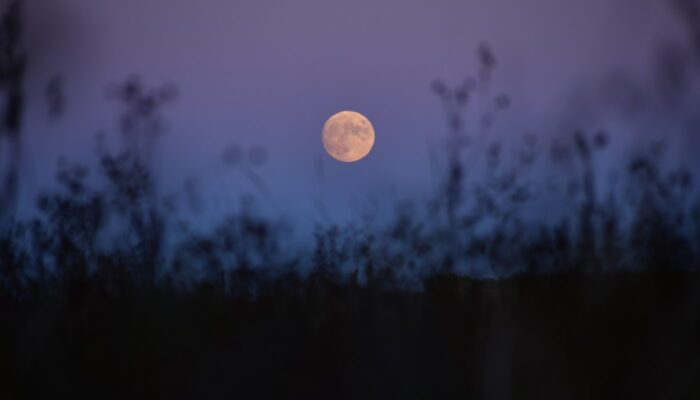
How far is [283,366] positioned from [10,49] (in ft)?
4.06

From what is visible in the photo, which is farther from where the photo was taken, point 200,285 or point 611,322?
point 200,285

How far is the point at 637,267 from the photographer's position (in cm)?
256

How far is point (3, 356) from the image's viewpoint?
264 cm

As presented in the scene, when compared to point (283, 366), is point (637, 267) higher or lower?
higher

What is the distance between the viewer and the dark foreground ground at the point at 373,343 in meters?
2.38

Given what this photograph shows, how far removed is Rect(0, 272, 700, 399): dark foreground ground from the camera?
238 centimetres

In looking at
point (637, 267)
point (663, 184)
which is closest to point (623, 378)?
point (637, 267)

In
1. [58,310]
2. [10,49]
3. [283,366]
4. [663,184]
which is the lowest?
[283,366]

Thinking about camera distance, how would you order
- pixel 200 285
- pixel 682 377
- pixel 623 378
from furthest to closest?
pixel 200 285 → pixel 623 378 → pixel 682 377

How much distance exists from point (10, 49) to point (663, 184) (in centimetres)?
188

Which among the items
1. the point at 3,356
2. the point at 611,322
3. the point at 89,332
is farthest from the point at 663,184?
the point at 3,356

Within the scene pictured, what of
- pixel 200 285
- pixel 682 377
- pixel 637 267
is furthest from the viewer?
pixel 200 285

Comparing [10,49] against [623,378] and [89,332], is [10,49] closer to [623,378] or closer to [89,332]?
[89,332]

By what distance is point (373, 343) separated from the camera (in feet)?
9.59
